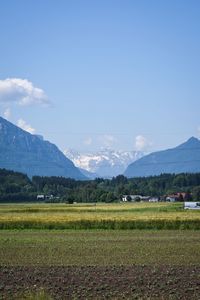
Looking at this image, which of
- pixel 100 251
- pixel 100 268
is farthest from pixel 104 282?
pixel 100 251

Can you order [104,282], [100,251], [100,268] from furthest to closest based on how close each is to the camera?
[100,251]
[100,268]
[104,282]

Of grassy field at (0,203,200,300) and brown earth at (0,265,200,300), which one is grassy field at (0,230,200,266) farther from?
brown earth at (0,265,200,300)

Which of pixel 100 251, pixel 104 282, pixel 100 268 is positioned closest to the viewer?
pixel 104 282

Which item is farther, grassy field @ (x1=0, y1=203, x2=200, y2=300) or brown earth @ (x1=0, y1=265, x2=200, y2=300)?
grassy field @ (x1=0, y1=203, x2=200, y2=300)

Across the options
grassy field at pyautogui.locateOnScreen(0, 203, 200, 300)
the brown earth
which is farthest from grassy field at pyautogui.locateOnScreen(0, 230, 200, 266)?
the brown earth

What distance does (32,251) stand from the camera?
35781 millimetres

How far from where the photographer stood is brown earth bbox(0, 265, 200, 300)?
2036cm

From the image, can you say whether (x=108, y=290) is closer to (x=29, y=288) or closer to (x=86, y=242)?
(x=29, y=288)

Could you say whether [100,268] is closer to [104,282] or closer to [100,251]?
[104,282]

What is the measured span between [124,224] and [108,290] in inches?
1585

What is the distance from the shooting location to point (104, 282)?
22.4 meters

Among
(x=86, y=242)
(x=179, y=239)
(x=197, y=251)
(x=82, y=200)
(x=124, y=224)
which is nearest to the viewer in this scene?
(x=197, y=251)

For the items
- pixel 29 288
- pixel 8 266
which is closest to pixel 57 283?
pixel 29 288

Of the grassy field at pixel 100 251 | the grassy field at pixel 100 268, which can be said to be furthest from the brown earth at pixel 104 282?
the grassy field at pixel 100 251
